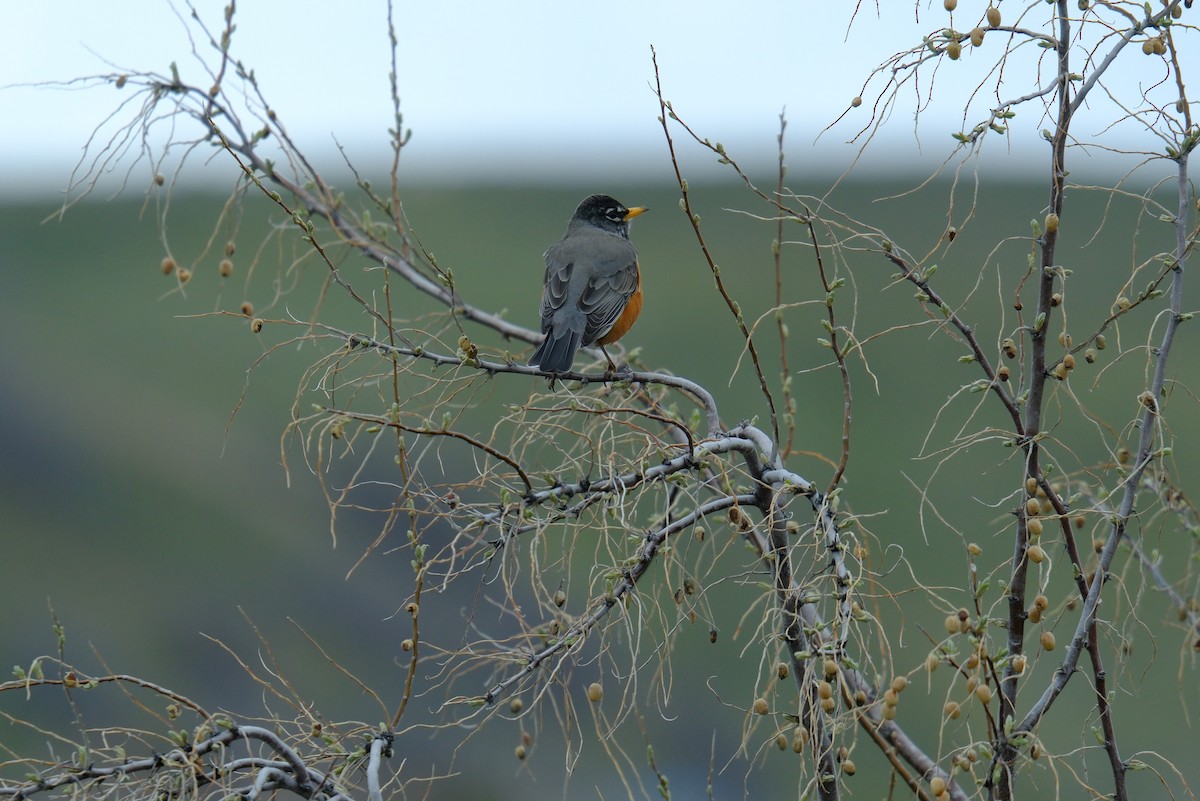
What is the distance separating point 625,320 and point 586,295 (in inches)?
14.2

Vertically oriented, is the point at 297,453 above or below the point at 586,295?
below

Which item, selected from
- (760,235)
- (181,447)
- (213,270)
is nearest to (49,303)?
(213,270)

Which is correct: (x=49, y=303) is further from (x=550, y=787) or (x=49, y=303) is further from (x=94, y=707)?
(x=550, y=787)

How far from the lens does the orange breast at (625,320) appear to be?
6668mm

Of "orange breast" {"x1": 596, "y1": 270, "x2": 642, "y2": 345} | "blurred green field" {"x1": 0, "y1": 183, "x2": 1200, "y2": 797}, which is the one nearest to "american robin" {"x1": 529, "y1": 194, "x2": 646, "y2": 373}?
"orange breast" {"x1": 596, "y1": 270, "x2": 642, "y2": 345}

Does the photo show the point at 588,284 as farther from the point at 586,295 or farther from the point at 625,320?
the point at 625,320

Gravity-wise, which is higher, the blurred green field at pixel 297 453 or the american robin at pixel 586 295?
the american robin at pixel 586 295

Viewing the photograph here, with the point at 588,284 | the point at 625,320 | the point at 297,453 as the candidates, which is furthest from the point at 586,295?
the point at 297,453

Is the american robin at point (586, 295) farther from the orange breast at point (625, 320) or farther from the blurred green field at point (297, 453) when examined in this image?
the blurred green field at point (297, 453)

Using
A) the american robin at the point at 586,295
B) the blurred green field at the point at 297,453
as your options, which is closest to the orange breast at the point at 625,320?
the american robin at the point at 586,295

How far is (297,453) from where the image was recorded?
70.5ft

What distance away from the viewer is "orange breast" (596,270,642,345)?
21.9ft

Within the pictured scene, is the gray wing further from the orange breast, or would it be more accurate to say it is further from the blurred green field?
the blurred green field

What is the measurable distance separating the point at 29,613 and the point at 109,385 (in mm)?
9953
